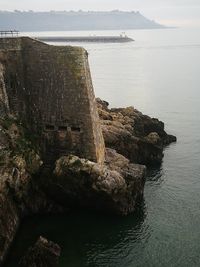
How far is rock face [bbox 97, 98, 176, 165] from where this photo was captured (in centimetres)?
5134

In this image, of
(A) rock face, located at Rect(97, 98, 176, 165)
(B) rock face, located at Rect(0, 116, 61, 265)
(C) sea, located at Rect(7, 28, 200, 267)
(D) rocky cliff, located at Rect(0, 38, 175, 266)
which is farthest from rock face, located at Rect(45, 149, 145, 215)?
(A) rock face, located at Rect(97, 98, 176, 165)

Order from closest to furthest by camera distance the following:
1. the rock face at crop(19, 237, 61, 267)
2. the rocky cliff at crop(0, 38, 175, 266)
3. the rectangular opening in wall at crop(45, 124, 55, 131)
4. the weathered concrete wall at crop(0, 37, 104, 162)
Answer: the rock face at crop(19, 237, 61, 267) → the rocky cliff at crop(0, 38, 175, 266) → the weathered concrete wall at crop(0, 37, 104, 162) → the rectangular opening in wall at crop(45, 124, 55, 131)

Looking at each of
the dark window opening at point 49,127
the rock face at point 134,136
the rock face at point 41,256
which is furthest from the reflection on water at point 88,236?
the rock face at point 134,136

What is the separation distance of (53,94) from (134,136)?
50.9 ft

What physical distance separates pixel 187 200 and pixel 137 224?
7111 millimetres

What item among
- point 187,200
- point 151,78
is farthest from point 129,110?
point 151,78

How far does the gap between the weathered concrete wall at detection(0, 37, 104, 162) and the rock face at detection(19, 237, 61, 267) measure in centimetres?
1049

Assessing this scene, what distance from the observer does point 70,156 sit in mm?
40062

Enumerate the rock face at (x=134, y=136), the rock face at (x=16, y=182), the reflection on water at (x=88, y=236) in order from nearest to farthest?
the reflection on water at (x=88, y=236), the rock face at (x=16, y=182), the rock face at (x=134, y=136)

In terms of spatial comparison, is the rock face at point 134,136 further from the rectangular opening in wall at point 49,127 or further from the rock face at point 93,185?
the rock face at point 93,185

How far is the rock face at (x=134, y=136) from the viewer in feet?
168

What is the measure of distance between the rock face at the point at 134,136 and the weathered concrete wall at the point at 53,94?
837 cm

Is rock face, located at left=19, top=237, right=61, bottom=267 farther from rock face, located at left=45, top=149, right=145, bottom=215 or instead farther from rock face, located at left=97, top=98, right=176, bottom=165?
rock face, located at left=97, top=98, right=176, bottom=165

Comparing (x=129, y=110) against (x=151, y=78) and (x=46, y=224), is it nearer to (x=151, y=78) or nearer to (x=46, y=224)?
(x=46, y=224)
